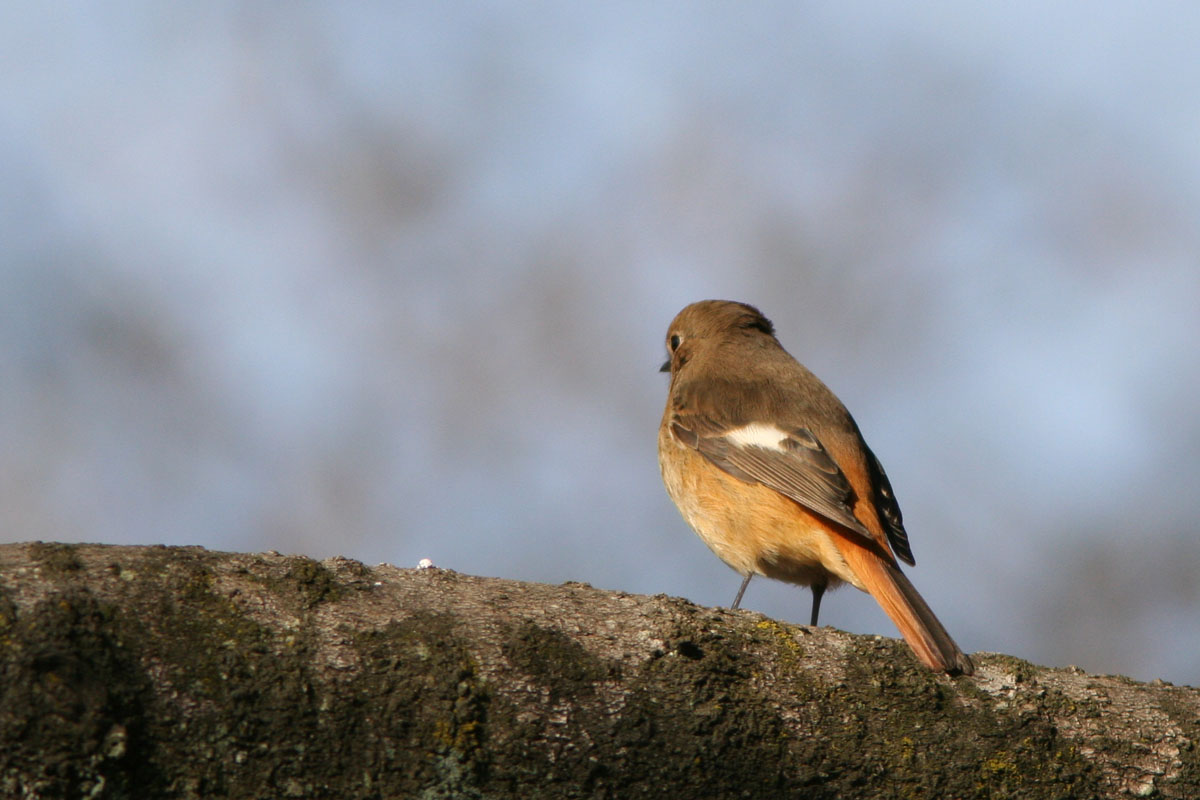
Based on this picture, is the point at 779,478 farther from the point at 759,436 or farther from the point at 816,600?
the point at 816,600

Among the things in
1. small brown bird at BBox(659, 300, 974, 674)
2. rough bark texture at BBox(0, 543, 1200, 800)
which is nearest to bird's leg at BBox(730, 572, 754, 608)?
small brown bird at BBox(659, 300, 974, 674)

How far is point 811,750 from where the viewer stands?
1.82 m

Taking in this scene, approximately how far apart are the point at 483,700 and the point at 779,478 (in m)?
2.50

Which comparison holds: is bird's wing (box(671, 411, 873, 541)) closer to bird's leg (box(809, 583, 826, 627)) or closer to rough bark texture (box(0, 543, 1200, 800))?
bird's leg (box(809, 583, 826, 627))

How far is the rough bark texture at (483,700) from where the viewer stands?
1.49 metres

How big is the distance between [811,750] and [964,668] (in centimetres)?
42

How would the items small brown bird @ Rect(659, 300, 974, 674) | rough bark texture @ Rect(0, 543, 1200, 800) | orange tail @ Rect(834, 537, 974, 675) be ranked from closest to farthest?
rough bark texture @ Rect(0, 543, 1200, 800) → orange tail @ Rect(834, 537, 974, 675) → small brown bird @ Rect(659, 300, 974, 674)

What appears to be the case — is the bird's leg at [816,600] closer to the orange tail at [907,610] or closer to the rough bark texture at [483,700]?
the orange tail at [907,610]

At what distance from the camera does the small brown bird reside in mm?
3773

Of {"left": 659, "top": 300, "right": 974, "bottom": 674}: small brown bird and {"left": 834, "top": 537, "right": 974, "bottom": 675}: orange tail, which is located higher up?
{"left": 659, "top": 300, "right": 974, "bottom": 674}: small brown bird

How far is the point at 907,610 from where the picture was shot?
2941mm

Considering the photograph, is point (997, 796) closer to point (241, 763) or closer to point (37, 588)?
point (241, 763)

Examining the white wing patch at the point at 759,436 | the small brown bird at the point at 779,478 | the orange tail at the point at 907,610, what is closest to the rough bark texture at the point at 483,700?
the orange tail at the point at 907,610

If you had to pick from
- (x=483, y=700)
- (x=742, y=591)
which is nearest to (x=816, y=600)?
(x=742, y=591)
